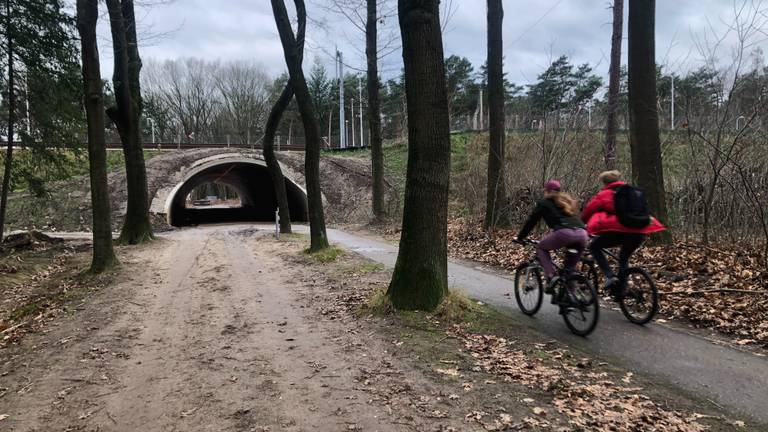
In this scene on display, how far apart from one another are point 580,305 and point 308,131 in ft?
32.6

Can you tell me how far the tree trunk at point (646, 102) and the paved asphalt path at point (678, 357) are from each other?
391 centimetres

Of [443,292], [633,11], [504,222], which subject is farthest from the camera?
[504,222]

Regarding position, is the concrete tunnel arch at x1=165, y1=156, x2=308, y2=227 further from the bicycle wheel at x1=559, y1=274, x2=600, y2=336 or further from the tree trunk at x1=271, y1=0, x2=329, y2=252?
the bicycle wheel at x1=559, y1=274, x2=600, y2=336

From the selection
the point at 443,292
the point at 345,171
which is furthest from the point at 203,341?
the point at 345,171

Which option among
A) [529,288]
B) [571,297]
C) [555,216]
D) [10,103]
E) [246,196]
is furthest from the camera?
[246,196]

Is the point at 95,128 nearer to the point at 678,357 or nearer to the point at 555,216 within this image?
the point at 555,216

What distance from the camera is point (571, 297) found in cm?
592

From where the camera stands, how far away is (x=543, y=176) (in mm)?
14023

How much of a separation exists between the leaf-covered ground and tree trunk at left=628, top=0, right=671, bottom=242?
105 cm

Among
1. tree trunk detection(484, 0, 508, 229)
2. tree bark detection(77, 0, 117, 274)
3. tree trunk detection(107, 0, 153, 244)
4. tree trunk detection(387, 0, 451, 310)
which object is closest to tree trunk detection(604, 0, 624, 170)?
tree trunk detection(484, 0, 508, 229)

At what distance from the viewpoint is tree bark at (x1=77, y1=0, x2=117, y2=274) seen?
1093 centimetres

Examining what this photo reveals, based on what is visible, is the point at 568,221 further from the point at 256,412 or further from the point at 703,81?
the point at 703,81

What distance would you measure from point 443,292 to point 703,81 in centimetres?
1005

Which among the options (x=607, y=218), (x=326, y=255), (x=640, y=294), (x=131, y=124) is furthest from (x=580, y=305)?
(x=131, y=124)
